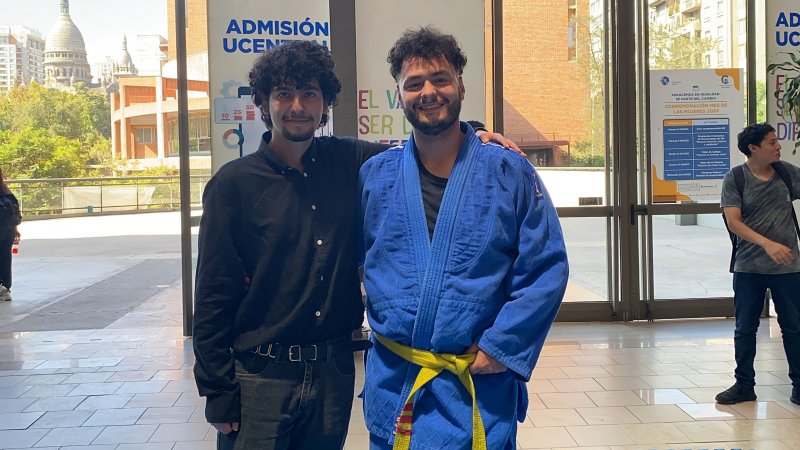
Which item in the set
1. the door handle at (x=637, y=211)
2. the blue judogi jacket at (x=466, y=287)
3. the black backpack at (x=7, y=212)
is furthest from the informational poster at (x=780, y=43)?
the black backpack at (x=7, y=212)

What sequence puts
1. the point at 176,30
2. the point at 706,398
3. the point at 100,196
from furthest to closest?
the point at 100,196, the point at 176,30, the point at 706,398

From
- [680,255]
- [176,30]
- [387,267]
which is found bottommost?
[680,255]

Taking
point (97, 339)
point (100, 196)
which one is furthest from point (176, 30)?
point (100, 196)

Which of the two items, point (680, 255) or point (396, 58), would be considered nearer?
point (396, 58)

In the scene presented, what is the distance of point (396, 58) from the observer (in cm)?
206

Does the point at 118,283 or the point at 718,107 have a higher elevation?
the point at 718,107

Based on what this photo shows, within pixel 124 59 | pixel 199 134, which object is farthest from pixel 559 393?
pixel 124 59

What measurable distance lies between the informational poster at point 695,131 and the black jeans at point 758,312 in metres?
2.61

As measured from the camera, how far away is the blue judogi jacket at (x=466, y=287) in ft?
6.07

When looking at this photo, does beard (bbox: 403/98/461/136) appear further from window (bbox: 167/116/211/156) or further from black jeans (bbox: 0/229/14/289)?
black jeans (bbox: 0/229/14/289)

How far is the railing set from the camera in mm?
18875

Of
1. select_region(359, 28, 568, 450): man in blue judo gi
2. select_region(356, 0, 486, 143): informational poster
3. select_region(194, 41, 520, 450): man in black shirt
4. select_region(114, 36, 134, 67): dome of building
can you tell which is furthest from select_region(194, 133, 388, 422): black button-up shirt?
select_region(114, 36, 134, 67): dome of building

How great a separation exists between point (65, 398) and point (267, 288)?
351cm

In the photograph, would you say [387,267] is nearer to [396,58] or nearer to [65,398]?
[396,58]
